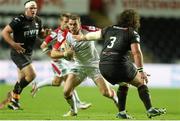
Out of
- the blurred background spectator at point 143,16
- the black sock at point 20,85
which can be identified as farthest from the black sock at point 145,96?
the blurred background spectator at point 143,16

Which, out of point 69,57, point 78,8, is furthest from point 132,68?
point 78,8

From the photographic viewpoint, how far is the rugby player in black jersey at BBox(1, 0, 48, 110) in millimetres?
14315

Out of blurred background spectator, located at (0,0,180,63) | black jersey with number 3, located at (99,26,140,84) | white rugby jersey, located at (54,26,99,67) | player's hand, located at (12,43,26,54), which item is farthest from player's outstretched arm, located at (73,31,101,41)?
blurred background spectator, located at (0,0,180,63)

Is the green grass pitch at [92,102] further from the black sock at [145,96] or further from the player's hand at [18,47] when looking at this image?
the black sock at [145,96]

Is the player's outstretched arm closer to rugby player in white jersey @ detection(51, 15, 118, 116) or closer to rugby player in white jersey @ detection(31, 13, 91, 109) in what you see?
rugby player in white jersey @ detection(51, 15, 118, 116)

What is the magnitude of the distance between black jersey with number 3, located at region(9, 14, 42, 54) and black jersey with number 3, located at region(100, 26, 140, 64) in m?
3.12

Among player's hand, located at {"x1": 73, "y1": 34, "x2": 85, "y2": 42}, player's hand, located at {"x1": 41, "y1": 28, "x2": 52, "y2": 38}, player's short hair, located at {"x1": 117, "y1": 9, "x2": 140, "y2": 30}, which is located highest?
player's short hair, located at {"x1": 117, "y1": 9, "x2": 140, "y2": 30}

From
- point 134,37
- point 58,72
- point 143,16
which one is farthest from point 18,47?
point 143,16

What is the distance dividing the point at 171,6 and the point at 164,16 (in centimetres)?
75

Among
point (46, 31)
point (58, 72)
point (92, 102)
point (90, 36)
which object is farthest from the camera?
point (92, 102)

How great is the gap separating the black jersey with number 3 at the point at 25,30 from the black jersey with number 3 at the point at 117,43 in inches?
123

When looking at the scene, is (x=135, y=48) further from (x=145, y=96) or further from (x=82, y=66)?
(x=82, y=66)

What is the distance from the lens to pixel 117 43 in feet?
37.6

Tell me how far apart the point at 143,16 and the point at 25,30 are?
15453 millimetres
